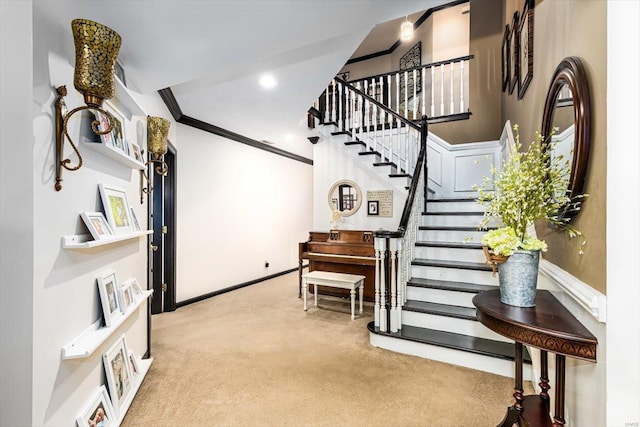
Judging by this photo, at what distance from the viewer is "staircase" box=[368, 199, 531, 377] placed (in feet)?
7.82

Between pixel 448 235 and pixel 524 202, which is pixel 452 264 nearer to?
pixel 448 235

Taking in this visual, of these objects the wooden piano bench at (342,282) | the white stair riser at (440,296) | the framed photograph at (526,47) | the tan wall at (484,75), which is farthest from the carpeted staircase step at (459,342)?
the tan wall at (484,75)

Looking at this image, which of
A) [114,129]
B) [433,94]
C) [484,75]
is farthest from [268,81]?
[484,75]

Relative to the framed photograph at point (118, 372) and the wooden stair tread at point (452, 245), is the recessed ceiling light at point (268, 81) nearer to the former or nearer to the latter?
the wooden stair tread at point (452, 245)

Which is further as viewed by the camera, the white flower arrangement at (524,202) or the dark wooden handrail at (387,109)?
the dark wooden handrail at (387,109)

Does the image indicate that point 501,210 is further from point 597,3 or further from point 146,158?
point 146,158

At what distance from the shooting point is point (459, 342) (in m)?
2.49

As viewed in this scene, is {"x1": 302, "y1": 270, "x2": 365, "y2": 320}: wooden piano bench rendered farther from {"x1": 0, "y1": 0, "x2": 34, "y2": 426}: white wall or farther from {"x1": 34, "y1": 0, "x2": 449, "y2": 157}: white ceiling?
{"x1": 0, "y1": 0, "x2": 34, "y2": 426}: white wall

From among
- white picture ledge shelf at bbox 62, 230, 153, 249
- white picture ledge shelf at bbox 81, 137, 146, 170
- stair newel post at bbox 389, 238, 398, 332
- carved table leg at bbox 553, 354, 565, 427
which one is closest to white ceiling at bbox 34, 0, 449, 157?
white picture ledge shelf at bbox 81, 137, 146, 170

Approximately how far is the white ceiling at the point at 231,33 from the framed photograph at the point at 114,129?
0.37 meters

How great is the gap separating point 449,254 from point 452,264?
0.82ft

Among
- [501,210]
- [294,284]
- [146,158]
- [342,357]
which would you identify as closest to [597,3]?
[501,210]

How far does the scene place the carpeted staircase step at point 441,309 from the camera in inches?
104

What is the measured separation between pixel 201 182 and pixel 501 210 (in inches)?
151
